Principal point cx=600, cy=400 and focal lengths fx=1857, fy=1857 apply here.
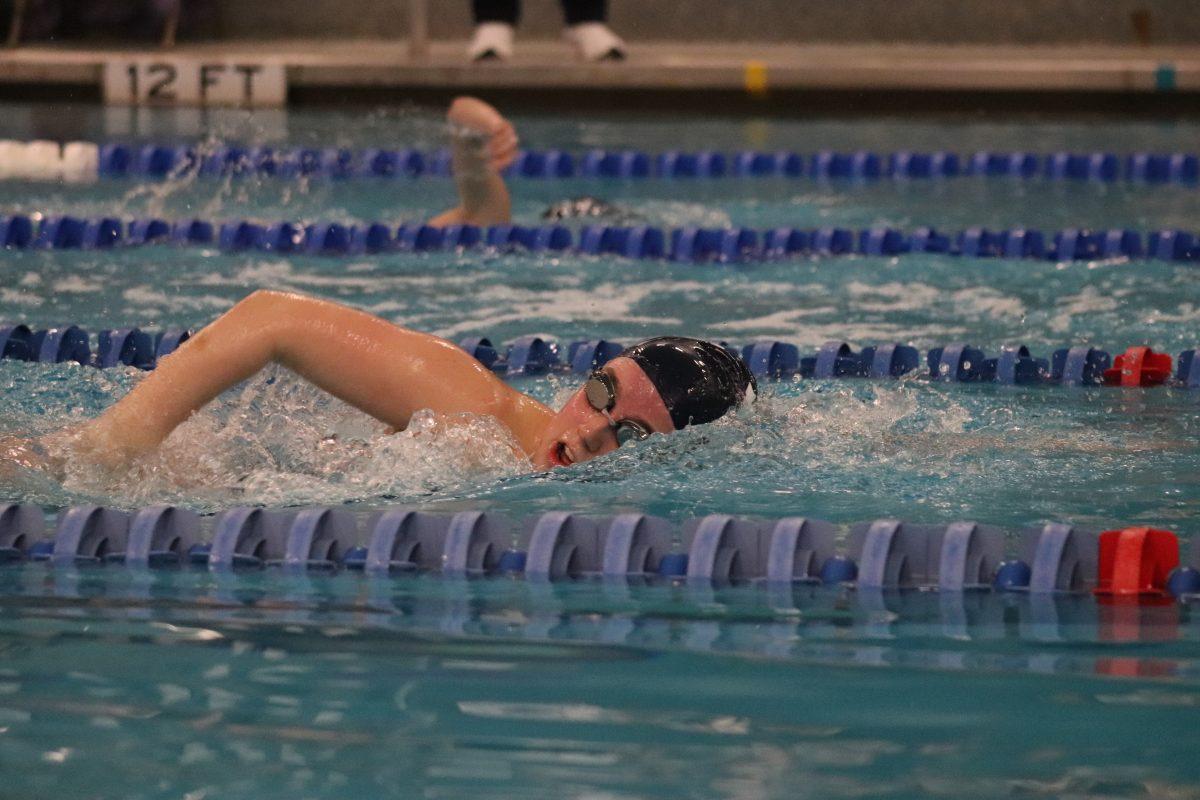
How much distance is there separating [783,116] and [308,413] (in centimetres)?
637

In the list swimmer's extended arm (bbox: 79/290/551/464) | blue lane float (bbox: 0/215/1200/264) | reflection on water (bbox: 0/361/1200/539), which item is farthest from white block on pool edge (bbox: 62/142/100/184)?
swimmer's extended arm (bbox: 79/290/551/464)

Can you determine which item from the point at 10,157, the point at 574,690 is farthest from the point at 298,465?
the point at 10,157

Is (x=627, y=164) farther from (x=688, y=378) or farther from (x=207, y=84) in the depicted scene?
(x=688, y=378)

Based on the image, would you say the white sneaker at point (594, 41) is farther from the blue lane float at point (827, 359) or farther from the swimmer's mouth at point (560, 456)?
the swimmer's mouth at point (560, 456)

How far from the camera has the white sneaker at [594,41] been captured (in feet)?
31.5

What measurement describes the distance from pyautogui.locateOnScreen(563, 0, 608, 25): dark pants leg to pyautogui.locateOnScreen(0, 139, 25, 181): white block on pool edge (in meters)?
2.81

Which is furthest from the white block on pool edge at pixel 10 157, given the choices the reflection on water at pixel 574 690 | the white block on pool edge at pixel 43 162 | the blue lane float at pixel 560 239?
the reflection on water at pixel 574 690

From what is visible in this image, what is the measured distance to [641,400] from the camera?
3355mm

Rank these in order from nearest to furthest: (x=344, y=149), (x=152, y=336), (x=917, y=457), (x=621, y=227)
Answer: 1. (x=917, y=457)
2. (x=152, y=336)
3. (x=621, y=227)
4. (x=344, y=149)

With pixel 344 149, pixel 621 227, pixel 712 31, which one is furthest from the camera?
pixel 712 31

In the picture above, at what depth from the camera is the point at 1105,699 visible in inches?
95.0

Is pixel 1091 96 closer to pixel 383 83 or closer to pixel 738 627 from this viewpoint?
pixel 383 83

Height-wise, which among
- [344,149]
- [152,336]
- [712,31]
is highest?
[712,31]

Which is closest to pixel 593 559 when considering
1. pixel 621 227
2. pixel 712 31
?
pixel 621 227
